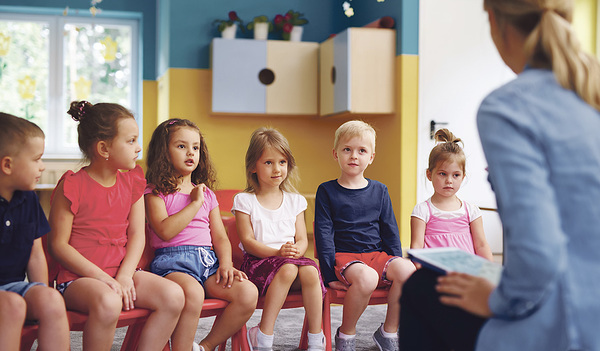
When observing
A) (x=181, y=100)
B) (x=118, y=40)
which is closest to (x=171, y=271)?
(x=181, y=100)

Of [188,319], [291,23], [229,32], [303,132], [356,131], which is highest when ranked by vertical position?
[291,23]

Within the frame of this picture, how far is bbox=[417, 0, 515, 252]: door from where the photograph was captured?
4145 mm

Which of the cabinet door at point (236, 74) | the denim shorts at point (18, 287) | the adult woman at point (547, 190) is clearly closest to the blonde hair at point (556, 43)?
the adult woman at point (547, 190)

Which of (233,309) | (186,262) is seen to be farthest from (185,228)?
(233,309)

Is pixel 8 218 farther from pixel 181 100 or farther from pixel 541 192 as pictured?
pixel 181 100

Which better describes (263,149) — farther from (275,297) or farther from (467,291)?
(467,291)

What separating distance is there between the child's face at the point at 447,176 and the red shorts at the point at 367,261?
35 centimetres

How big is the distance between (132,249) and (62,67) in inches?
174

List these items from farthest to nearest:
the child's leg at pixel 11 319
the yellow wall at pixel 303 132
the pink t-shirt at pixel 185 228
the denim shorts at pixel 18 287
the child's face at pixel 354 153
Answer: 1. the yellow wall at pixel 303 132
2. the child's face at pixel 354 153
3. the pink t-shirt at pixel 185 228
4. the denim shorts at pixel 18 287
5. the child's leg at pixel 11 319

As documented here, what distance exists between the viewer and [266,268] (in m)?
1.96

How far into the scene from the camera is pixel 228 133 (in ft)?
16.0

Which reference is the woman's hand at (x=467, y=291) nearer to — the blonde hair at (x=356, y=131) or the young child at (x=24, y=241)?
the young child at (x=24, y=241)

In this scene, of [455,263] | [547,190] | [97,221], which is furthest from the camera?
[97,221]

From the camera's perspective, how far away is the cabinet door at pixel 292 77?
4.67 meters
